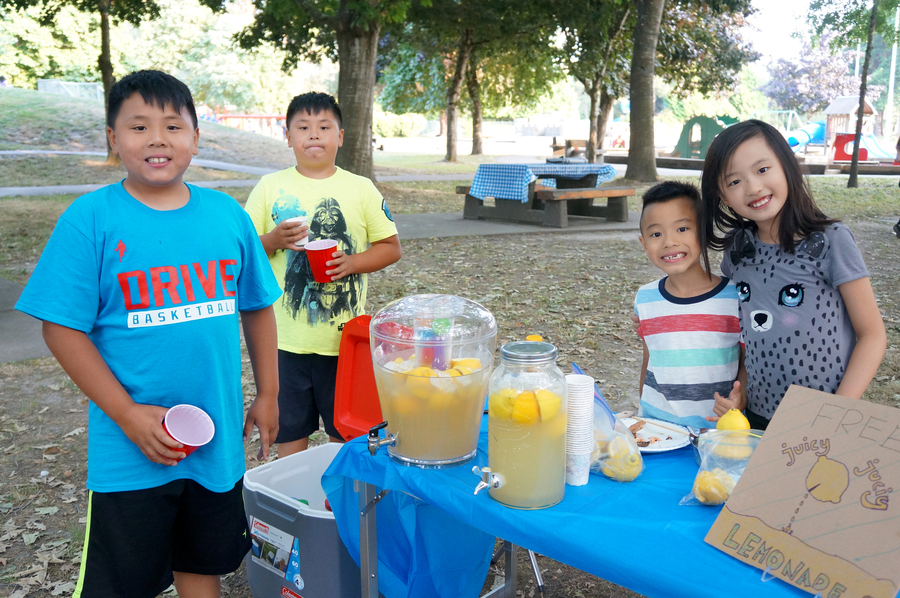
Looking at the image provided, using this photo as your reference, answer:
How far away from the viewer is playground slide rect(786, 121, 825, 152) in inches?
1284

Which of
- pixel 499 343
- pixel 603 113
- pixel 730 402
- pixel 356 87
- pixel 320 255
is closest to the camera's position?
pixel 730 402

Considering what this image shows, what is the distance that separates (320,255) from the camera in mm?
2678

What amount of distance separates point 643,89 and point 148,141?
1730 cm

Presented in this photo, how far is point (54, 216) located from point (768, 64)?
8087 cm

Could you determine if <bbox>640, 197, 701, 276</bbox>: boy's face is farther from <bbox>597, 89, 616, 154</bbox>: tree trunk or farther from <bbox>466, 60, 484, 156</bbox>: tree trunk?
<bbox>466, 60, 484, 156</bbox>: tree trunk

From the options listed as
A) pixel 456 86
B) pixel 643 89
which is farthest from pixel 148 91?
pixel 456 86


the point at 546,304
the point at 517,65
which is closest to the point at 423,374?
the point at 546,304

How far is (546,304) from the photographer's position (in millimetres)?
7148

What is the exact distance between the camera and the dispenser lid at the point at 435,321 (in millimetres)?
1825

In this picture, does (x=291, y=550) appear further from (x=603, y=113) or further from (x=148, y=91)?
(x=603, y=113)

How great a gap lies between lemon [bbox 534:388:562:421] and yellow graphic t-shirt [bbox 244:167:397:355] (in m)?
1.52

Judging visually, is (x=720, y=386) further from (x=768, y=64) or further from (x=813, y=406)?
(x=768, y=64)

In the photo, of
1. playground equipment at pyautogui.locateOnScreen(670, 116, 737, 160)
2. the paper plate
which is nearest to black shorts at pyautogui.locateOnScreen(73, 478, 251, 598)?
the paper plate

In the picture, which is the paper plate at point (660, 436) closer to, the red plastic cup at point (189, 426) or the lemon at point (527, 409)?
the lemon at point (527, 409)
